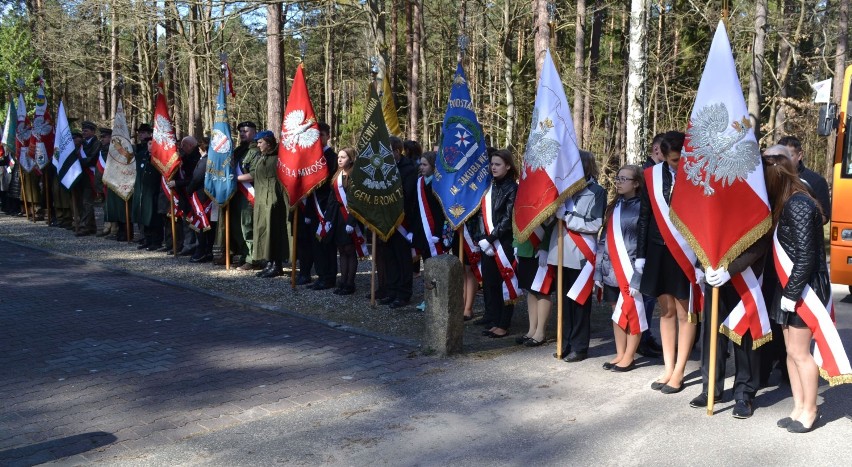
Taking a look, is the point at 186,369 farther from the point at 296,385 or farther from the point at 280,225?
the point at 280,225

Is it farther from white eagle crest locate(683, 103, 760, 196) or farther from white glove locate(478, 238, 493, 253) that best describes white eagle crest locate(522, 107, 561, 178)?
white eagle crest locate(683, 103, 760, 196)

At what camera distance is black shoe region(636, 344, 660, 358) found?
7395mm

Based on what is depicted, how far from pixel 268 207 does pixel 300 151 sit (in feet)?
4.12

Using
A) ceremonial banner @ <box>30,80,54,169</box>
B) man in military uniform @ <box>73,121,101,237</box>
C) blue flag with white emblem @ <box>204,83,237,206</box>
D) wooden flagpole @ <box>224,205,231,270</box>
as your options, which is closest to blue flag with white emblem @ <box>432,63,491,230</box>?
blue flag with white emblem @ <box>204,83,237,206</box>

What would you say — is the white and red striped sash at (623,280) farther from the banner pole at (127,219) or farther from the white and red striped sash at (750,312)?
the banner pole at (127,219)

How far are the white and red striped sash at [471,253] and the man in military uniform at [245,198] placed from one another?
164 inches

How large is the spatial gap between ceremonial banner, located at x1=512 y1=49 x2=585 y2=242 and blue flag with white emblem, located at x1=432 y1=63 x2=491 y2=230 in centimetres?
102

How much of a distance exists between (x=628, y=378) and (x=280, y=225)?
20.4 feet

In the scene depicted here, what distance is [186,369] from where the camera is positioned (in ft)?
22.2

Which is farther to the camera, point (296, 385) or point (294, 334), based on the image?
point (294, 334)

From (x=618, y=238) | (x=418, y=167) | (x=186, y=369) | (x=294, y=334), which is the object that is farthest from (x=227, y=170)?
(x=618, y=238)

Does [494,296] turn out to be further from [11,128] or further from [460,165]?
[11,128]

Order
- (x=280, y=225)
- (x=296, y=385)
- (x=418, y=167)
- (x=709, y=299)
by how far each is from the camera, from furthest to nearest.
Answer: (x=280, y=225) → (x=418, y=167) → (x=296, y=385) → (x=709, y=299)

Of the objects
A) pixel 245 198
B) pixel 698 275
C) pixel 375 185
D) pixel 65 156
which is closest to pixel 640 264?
pixel 698 275
